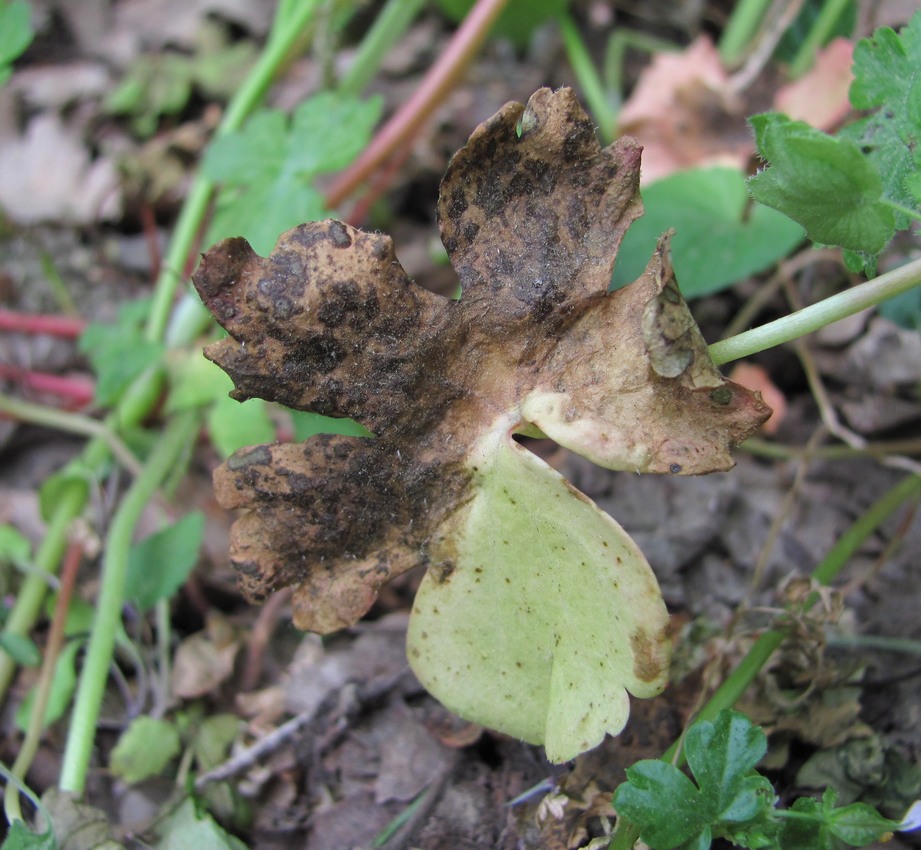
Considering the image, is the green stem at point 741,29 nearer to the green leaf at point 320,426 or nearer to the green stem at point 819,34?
the green stem at point 819,34

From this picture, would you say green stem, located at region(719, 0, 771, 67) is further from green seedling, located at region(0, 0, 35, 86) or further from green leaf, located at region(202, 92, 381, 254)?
green seedling, located at region(0, 0, 35, 86)

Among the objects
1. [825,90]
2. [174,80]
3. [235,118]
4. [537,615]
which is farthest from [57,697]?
[825,90]

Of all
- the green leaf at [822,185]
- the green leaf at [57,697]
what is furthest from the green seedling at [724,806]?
the green leaf at [57,697]

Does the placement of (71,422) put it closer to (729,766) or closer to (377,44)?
(377,44)

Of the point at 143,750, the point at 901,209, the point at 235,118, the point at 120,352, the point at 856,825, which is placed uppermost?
the point at 901,209

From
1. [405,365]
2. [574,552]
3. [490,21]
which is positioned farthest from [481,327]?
[490,21]

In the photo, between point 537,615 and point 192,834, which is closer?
point 537,615
